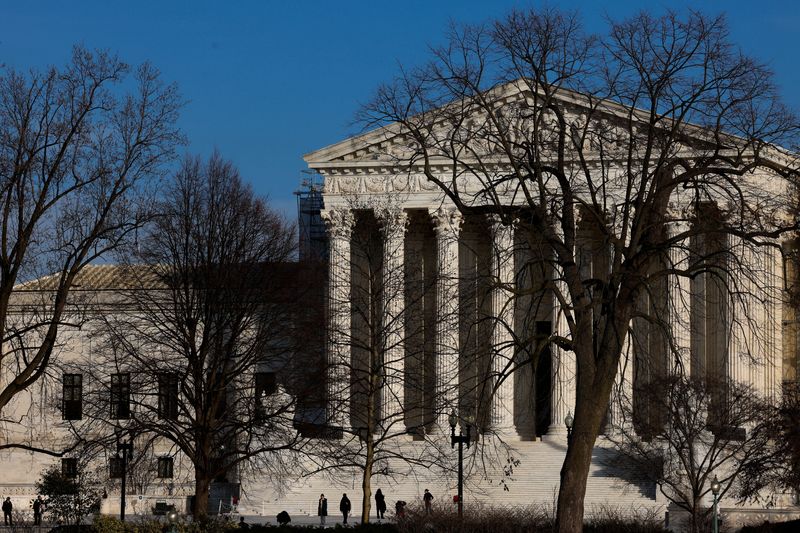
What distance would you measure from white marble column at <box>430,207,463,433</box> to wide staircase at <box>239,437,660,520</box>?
261cm

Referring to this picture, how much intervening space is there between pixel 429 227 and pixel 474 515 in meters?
36.5

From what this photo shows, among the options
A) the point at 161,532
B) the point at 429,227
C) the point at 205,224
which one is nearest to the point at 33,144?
the point at 161,532

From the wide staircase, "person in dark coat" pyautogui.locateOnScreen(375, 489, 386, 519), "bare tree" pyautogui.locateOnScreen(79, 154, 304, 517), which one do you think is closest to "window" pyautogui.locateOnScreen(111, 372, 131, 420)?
"bare tree" pyautogui.locateOnScreen(79, 154, 304, 517)

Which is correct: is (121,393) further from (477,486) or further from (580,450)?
(580,450)

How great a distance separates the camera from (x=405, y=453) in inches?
2437

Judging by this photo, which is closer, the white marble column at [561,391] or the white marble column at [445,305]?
the white marble column at [445,305]

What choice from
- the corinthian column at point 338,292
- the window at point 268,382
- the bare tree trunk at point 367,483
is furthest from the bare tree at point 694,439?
the window at point 268,382

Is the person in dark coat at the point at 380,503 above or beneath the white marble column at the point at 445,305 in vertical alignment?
beneath

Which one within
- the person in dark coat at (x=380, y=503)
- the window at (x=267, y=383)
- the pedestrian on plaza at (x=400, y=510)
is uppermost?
the window at (x=267, y=383)

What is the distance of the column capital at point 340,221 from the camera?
6544 cm

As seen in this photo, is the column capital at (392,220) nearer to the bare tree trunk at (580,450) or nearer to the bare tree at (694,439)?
the bare tree at (694,439)

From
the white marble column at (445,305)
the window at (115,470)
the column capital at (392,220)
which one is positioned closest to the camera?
the window at (115,470)

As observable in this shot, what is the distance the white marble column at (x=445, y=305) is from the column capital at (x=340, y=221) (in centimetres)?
347

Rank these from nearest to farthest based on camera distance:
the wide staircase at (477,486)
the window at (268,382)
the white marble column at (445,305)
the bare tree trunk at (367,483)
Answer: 1. the bare tree trunk at (367,483)
2. the wide staircase at (477,486)
3. the white marble column at (445,305)
4. the window at (268,382)
